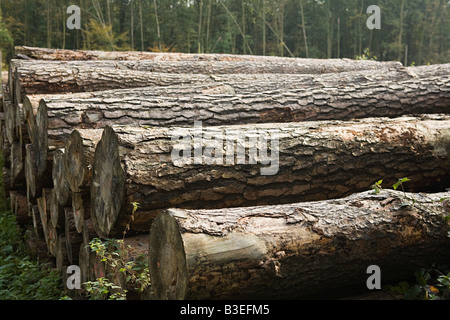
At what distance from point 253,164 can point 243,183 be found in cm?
13

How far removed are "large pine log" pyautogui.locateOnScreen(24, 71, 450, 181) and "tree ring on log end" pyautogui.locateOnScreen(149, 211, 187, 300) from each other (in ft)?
5.54

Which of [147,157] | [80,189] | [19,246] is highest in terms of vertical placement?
[147,157]

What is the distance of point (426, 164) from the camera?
3627mm

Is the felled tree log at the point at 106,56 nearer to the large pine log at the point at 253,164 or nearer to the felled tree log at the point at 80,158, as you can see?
the felled tree log at the point at 80,158

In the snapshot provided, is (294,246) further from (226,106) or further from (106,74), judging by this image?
(106,74)

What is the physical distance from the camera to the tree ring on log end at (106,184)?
2.74 meters

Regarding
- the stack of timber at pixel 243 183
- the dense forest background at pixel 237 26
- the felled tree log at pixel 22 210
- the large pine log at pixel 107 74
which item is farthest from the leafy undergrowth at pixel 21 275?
the dense forest background at pixel 237 26

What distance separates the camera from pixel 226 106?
418cm

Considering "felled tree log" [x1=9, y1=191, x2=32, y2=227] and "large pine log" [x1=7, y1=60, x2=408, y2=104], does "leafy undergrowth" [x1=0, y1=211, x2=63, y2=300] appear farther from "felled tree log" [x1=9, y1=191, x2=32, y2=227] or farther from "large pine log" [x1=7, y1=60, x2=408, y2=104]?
"large pine log" [x1=7, y1=60, x2=408, y2=104]

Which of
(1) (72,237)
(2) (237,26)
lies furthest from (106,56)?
(2) (237,26)
